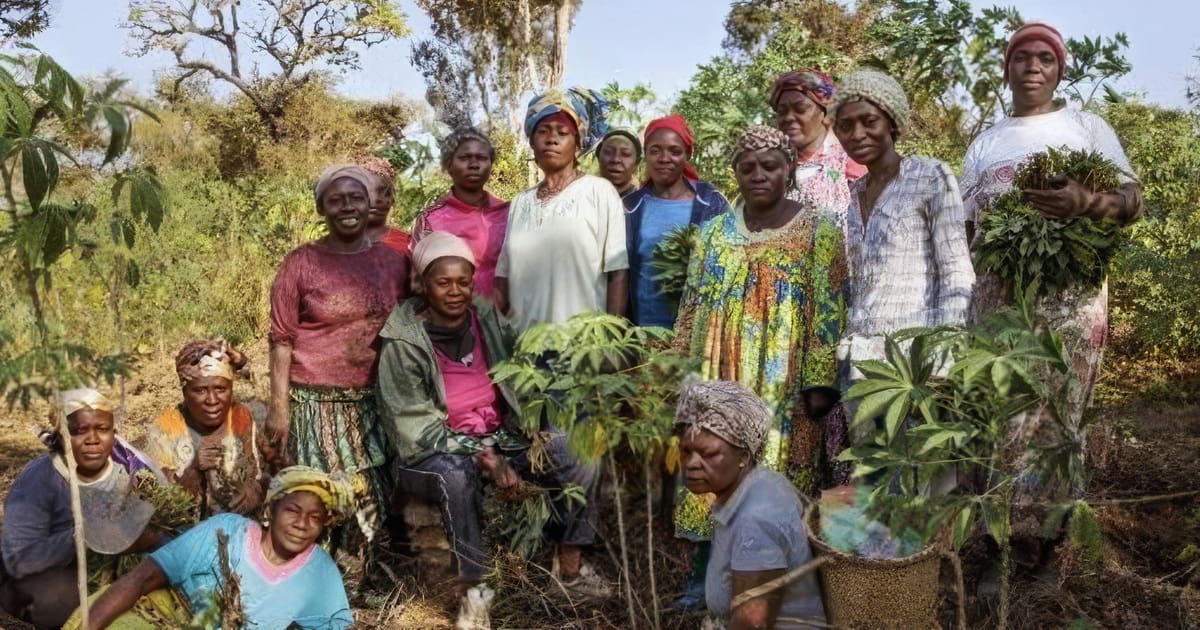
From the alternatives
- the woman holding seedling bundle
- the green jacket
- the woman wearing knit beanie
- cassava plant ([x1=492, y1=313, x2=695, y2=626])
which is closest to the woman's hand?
the woman holding seedling bundle

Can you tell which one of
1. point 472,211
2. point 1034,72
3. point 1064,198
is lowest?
point 1064,198

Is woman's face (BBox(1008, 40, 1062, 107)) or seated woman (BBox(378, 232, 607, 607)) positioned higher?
woman's face (BBox(1008, 40, 1062, 107))

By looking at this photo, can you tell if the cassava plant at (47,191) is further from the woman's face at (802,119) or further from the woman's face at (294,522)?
the woman's face at (802,119)

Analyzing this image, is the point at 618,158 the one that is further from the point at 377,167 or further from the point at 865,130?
the point at 865,130

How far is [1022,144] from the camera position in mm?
3676

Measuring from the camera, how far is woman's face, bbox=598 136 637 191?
473cm

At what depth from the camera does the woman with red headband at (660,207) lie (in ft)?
13.8

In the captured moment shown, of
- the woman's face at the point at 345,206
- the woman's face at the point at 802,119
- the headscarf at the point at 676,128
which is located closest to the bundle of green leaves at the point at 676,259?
the headscarf at the point at 676,128

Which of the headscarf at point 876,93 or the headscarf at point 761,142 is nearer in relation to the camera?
the headscarf at point 876,93

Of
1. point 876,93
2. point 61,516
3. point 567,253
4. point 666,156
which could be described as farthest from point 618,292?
point 61,516

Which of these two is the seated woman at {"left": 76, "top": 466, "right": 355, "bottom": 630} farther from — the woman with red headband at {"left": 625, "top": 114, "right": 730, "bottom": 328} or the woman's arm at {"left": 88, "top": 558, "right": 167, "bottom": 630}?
the woman with red headband at {"left": 625, "top": 114, "right": 730, "bottom": 328}

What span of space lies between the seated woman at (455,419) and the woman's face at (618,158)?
1.04 metres

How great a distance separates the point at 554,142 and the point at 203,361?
160cm

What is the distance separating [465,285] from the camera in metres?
3.94
